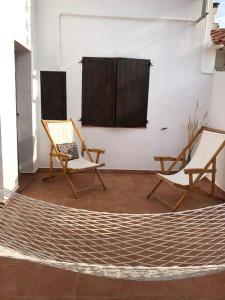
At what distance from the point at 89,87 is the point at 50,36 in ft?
3.27

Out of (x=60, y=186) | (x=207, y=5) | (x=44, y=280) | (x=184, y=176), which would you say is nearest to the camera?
(x=44, y=280)

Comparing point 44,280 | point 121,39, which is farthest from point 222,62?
point 44,280

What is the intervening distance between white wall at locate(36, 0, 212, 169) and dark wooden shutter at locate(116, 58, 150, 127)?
11 centimetres

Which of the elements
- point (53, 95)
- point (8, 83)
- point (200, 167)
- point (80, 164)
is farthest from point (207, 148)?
point (8, 83)

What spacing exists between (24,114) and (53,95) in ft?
1.92

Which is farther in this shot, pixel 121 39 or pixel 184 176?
pixel 121 39

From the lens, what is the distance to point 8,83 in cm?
318

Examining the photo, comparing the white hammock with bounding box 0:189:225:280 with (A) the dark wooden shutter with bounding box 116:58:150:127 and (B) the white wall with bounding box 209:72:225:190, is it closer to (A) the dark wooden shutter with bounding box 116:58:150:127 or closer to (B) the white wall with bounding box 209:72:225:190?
(B) the white wall with bounding box 209:72:225:190

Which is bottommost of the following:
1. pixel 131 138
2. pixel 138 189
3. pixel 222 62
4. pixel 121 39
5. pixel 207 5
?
pixel 138 189

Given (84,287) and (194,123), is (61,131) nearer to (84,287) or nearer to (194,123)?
(194,123)

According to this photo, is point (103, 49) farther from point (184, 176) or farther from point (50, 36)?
point (184, 176)

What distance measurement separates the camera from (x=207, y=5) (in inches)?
172

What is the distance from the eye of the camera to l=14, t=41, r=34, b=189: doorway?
4.12 m

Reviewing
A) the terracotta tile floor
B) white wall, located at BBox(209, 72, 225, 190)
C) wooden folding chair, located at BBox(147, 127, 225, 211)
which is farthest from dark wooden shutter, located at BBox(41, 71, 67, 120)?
the terracotta tile floor
